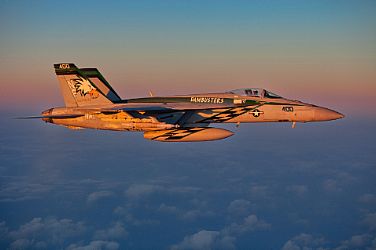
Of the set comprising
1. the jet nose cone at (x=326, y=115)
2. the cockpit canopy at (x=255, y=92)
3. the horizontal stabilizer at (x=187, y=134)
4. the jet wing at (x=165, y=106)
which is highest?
the cockpit canopy at (x=255, y=92)

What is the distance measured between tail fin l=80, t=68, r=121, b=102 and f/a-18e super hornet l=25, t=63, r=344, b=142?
111cm

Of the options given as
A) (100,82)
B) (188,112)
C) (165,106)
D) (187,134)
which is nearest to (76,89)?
(100,82)

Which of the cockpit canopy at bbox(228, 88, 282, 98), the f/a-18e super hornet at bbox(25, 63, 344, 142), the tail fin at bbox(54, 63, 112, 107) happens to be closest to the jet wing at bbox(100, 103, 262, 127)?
the f/a-18e super hornet at bbox(25, 63, 344, 142)

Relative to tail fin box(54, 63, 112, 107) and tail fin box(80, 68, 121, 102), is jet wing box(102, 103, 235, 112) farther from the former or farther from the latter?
tail fin box(80, 68, 121, 102)

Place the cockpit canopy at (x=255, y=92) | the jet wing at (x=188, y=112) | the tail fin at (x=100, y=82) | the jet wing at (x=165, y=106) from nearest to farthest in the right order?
the jet wing at (x=165, y=106) → the jet wing at (x=188, y=112) → the cockpit canopy at (x=255, y=92) → the tail fin at (x=100, y=82)

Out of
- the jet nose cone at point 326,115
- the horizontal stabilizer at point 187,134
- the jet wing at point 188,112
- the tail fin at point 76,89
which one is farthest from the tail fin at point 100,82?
the jet nose cone at point 326,115

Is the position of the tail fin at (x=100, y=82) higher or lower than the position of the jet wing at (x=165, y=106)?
higher

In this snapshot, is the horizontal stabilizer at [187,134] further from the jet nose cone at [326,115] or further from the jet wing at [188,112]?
the jet nose cone at [326,115]

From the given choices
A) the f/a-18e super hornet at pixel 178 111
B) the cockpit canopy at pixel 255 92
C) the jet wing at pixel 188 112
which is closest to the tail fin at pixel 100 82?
the f/a-18e super hornet at pixel 178 111

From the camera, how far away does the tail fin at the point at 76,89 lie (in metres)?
18.1

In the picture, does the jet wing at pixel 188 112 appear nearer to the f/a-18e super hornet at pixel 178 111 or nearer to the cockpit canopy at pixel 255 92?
the f/a-18e super hornet at pixel 178 111

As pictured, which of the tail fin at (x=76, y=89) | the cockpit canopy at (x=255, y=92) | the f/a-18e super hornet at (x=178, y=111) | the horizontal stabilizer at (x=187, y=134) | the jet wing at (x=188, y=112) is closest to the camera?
the jet wing at (x=188, y=112)

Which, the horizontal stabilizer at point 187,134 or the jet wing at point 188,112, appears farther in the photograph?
the horizontal stabilizer at point 187,134

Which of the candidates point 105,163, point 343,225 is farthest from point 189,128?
point 105,163
